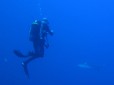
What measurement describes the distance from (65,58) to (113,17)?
23819 millimetres

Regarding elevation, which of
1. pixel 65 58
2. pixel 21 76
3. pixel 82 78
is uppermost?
pixel 65 58

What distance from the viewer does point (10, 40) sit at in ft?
99.1

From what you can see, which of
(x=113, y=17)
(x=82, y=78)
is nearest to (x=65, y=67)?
(x=82, y=78)

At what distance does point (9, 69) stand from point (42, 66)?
493cm

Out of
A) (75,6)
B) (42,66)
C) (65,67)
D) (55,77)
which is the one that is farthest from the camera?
(75,6)

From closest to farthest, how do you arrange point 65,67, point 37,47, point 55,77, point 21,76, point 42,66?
point 37,47 < point 21,76 < point 55,77 < point 42,66 < point 65,67

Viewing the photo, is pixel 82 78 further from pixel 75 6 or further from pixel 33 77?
pixel 75 6

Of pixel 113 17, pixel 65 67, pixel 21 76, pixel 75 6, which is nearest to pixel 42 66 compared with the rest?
pixel 65 67

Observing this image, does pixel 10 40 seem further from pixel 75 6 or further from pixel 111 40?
pixel 75 6

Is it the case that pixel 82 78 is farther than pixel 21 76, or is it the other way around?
pixel 82 78

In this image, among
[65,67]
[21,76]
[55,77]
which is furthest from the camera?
[65,67]

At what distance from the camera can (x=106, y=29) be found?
5300 centimetres

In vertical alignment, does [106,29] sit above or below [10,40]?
above

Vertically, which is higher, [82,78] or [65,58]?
[65,58]
